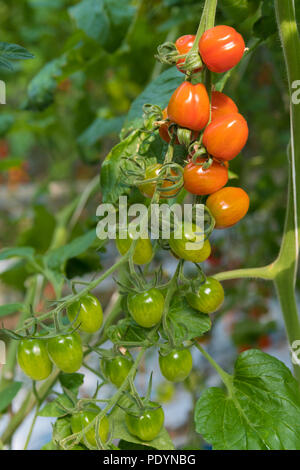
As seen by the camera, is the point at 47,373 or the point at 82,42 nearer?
the point at 47,373

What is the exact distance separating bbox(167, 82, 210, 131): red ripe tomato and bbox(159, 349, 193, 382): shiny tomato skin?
0.15 meters

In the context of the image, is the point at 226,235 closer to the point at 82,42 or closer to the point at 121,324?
the point at 82,42

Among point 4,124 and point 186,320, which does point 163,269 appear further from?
point 4,124

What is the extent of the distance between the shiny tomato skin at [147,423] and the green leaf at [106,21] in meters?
0.37

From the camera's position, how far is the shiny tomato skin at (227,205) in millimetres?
300

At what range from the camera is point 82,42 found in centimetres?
65

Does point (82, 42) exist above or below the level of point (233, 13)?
above

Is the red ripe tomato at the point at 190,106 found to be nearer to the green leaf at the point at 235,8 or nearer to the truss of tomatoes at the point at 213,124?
the truss of tomatoes at the point at 213,124

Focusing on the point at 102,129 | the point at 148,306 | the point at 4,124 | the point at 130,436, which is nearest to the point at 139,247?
the point at 148,306

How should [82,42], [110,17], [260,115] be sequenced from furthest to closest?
1. [260,115]
2. [82,42]
3. [110,17]

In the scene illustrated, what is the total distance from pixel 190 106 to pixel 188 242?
81mm
